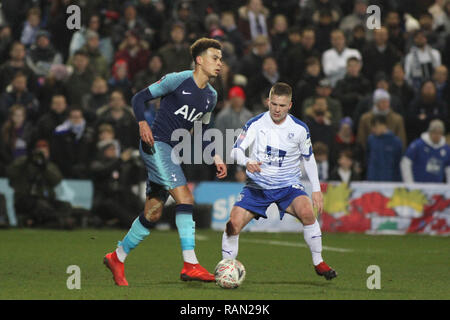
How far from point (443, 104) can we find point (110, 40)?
7006mm

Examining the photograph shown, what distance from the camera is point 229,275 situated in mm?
9406

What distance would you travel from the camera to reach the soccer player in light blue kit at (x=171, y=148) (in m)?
9.85

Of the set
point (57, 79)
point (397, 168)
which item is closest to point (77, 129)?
point (57, 79)

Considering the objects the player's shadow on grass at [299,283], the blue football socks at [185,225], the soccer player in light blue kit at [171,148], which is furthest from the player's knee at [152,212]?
the player's shadow on grass at [299,283]

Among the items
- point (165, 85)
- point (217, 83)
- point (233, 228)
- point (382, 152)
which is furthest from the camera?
point (217, 83)

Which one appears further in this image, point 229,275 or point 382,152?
point 382,152

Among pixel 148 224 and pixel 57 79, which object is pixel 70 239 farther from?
pixel 148 224

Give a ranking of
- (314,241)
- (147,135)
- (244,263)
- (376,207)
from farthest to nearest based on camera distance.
Answer: (376,207), (244,263), (314,241), (147,135)

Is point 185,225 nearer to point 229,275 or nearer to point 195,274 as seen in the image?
point 195,274

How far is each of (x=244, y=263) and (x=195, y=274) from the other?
2.78 metres

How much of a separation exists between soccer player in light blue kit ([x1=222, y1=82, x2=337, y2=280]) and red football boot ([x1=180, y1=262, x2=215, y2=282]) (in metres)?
0.50

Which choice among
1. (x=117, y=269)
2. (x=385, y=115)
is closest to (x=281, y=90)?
(x=117, y=269)

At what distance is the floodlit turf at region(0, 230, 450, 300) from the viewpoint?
9023 millimetres

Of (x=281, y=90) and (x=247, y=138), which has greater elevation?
(x=281, y=90)
